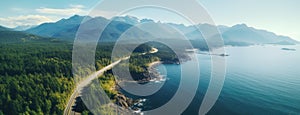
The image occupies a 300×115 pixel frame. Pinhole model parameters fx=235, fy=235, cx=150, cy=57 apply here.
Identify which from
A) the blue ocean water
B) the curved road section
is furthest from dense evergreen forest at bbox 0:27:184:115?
the blue ocean water

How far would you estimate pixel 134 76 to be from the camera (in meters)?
67.5

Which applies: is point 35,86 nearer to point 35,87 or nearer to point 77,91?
point 35,87

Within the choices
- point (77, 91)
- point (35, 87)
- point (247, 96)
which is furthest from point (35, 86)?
point (247, 96)

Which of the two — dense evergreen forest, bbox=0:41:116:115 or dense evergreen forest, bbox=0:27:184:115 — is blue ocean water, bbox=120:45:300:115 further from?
dense evergreen forest, bbox=0:41:116:115

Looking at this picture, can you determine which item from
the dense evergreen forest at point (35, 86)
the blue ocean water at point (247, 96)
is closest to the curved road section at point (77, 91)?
the dense evergreen forest at point (35, 86)

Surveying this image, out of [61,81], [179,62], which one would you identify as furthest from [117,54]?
[61,81]

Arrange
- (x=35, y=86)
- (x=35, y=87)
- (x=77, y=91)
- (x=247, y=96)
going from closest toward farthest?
(x=35, y=87) → (x=35, y=86) → (x=77, y=91) → (x=247, y=96)

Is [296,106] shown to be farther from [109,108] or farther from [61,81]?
[61,81]

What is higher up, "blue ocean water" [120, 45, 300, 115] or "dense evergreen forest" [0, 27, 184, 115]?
"dense evergreen forest" [0, 27, 184, 115]

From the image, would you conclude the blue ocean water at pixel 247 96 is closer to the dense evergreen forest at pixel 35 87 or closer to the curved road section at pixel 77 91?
the curved road section at pixel 77 91

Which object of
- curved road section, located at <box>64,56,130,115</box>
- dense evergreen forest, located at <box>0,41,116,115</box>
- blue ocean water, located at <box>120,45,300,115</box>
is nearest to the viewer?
dense evergreen forest, located at <box>0,41,116,115</box>

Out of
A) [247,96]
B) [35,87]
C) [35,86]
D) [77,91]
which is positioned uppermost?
[35,86]

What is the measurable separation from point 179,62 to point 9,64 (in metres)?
66.8

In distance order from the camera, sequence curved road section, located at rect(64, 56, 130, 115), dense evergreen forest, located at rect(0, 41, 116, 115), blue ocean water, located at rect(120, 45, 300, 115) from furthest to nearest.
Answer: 1. blue ocean water, located at rect(120, 45, 300, 115)
2. curved road section, located at rect(64, 56, 130, 115)
3. dense evergreen forest, located at rect(0, 41, 116, 115)
